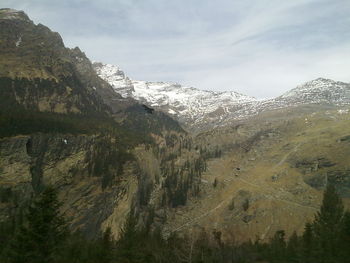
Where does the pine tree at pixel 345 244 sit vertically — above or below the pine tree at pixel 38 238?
below

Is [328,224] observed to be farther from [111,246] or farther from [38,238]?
[38,238]

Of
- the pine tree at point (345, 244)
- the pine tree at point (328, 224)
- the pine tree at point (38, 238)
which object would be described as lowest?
the pine tree at point (328, 224)

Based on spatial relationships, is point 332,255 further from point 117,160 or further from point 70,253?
point 117,160

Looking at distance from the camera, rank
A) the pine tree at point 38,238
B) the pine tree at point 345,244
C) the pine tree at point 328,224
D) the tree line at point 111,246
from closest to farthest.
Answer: the pine tree at point 38,238 → the tree line at point 111,246 → the pine tree at point 345,244 → the pine tree at point 328,224

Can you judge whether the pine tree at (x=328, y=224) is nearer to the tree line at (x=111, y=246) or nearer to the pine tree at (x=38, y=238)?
the tree line at (x=111, y=246)

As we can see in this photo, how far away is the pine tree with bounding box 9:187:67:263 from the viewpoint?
43.5 m

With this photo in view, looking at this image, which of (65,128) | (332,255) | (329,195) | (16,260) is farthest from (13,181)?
(329,195)

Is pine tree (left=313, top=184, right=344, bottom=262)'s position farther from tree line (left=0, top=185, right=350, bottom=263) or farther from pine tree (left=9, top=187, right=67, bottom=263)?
pine tree (left=9, top=187, right=67, bottom=263)

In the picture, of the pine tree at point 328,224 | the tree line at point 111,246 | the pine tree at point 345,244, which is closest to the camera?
the tree line at point 111,246

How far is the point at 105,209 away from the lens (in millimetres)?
149375

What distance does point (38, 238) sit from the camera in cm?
4416

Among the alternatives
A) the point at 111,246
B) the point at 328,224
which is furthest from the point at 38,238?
the point at 328,224

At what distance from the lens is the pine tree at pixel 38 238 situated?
43469 mm

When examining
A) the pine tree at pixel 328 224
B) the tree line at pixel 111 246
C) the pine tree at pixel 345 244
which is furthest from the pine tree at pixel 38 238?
the pine tree at pixel 328 224
